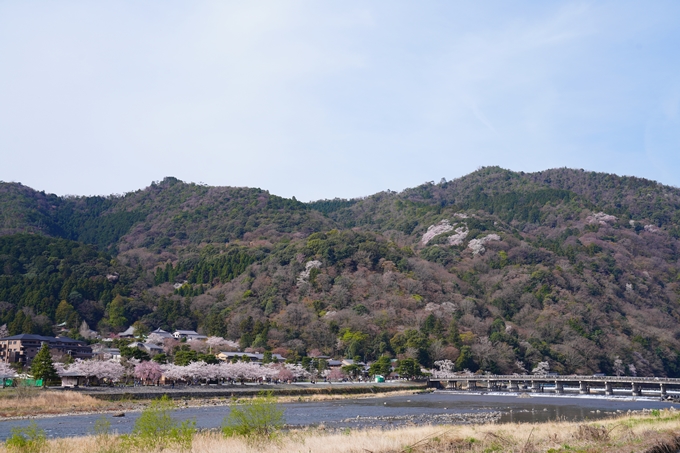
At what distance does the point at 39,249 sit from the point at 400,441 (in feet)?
309

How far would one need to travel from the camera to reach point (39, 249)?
326 feet

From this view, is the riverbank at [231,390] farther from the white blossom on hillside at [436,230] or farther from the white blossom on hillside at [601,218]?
Result: the white blossom on hillside at [601,218]

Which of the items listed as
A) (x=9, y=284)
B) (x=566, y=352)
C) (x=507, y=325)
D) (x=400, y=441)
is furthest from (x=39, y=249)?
(x=400, y=441)

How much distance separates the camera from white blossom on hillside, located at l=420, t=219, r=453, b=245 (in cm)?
13462

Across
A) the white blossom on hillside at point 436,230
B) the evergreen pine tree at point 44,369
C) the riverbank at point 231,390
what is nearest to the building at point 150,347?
the riverbank at point 231,390

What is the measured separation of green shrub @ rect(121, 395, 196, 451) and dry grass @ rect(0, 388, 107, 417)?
2154 cm

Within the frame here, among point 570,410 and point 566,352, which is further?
point 566,352

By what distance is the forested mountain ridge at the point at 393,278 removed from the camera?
8394cm

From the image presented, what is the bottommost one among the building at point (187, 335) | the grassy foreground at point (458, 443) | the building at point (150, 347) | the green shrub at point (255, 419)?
the grassy foreground at point (458, 443)

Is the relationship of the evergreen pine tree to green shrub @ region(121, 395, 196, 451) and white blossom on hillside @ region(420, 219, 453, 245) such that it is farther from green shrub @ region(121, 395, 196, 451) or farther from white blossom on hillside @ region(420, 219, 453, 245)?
white blossom on hillside @ region(420, 219, 453, 245)

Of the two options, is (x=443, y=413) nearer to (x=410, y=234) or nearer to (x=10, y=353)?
(x=10, y=353)

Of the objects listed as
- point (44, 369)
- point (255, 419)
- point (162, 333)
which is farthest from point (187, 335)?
point (255, 419)

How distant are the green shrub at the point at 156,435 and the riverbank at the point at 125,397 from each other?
1026 cm

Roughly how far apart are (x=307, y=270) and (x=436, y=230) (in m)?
43.6
